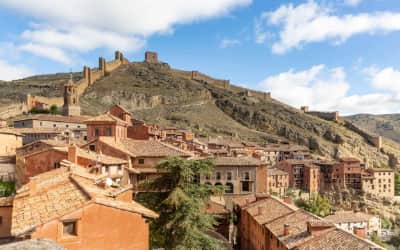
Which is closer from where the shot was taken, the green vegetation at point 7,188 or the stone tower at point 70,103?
the green vegetation at point 7,188

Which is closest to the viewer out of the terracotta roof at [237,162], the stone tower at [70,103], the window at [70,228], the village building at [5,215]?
the window at [70,228]

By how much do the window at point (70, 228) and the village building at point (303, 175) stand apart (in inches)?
3496

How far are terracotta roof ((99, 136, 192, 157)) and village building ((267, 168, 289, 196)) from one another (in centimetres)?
5569

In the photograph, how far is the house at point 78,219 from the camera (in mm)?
13258

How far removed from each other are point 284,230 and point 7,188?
27.7 metres

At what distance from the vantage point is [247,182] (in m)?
50.5

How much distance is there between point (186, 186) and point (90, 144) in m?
16.7

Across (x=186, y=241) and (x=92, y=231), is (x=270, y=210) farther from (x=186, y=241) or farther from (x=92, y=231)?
(x=92, y=231)

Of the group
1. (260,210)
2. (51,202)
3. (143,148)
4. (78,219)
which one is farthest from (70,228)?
(143,148)

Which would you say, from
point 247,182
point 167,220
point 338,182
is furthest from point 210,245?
point 338,182

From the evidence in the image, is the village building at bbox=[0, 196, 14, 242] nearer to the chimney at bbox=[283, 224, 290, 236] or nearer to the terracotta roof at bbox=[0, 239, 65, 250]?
the terracotta roof at bbox=[0, 239, 65, 250]

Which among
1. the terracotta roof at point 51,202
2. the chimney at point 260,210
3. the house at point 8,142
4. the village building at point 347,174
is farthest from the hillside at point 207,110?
the terracotta roof at point 51,202

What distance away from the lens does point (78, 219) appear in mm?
13773

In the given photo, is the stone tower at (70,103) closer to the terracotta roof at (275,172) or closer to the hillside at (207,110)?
the hillside at (207,110)
